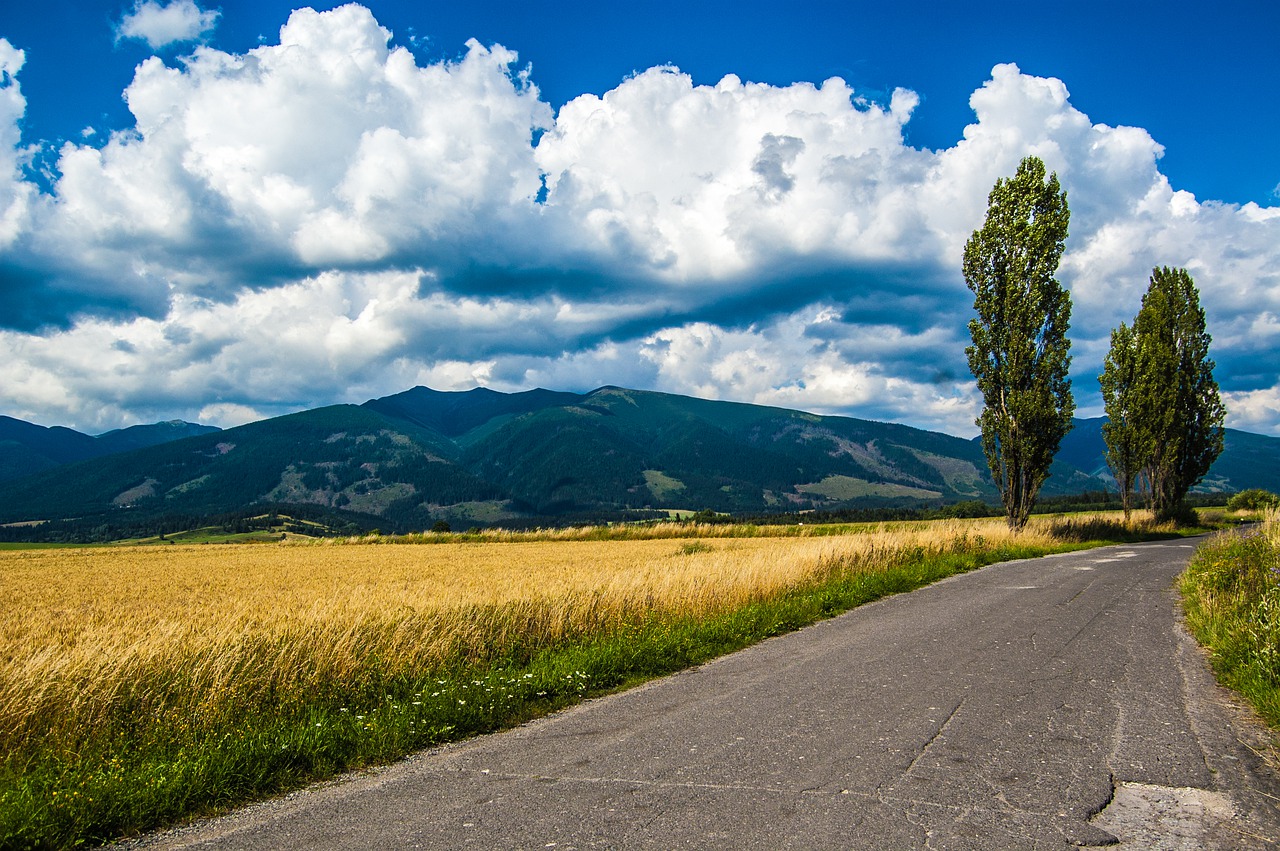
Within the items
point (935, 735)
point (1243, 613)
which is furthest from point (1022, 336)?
point (935, 735)

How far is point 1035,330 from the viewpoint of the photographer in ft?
116

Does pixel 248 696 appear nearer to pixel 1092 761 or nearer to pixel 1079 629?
pixel 1092 761

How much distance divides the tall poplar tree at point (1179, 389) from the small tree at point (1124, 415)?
0.29 metres

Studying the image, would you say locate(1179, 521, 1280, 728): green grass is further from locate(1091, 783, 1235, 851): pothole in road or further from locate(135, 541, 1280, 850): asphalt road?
locate(1091, 783, 1235, 851): pothole in road

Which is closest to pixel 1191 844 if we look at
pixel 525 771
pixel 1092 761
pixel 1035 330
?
pixel 1092 761

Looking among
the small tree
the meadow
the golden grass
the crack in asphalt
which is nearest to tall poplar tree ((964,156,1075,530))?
the small tree

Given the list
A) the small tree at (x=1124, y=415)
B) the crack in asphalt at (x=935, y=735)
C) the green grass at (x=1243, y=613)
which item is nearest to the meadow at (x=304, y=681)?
the crack in asphalt at (x=935, y=735)

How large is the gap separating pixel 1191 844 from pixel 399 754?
6298 mm

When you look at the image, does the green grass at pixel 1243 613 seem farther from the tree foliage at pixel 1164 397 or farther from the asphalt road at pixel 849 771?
the tree foliage at pixel 1164 397

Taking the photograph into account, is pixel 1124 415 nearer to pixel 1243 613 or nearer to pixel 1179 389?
pixel 1179 389

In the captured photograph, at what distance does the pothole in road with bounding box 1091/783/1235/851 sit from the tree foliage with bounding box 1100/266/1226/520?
4668cm

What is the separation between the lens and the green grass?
25.2 ft

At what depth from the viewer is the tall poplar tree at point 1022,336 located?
1373 inches

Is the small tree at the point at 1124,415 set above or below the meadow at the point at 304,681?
above
